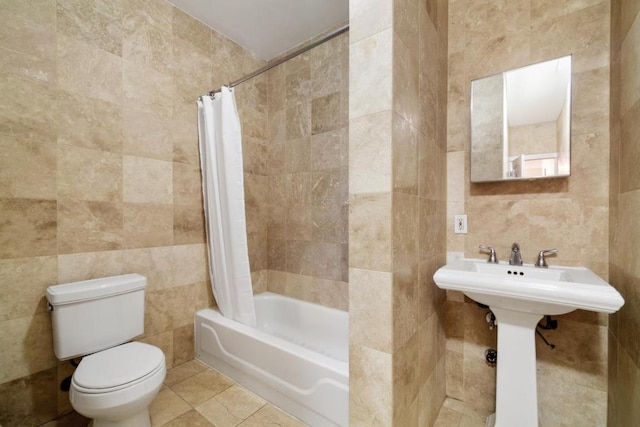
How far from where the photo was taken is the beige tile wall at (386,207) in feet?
3.34

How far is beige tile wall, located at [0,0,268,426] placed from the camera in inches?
53.9

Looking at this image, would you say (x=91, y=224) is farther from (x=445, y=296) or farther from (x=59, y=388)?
(x=445, y=296)

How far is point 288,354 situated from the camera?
151 centimetres

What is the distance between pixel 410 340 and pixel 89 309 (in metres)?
1.63

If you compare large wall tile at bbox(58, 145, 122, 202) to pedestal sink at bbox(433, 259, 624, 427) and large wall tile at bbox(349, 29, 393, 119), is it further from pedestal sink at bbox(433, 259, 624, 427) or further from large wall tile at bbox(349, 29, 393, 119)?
pedestal sink at bbox(433, 259, 624, 427)

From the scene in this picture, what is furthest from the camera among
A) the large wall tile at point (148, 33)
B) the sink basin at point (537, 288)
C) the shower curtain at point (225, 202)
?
the shower curtain at point (225, 202)

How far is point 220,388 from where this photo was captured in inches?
69.6

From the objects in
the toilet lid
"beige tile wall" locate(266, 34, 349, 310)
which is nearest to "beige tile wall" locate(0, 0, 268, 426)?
the toilet lid

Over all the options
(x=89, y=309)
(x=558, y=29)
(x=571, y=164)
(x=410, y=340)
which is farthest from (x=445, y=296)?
(x=89, y=309)

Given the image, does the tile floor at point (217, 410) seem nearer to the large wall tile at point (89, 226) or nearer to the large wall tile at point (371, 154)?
the large wall tile at point (89, 226)

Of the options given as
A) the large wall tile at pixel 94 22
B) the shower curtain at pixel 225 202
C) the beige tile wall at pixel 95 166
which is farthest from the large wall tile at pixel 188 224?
the large wall tile at pixel 94 22

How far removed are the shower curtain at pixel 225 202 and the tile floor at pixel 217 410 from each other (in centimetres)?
44

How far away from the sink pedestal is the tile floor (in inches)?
12.4

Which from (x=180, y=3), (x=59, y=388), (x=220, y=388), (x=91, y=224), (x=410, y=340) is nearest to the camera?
(x=410, y=340)
